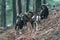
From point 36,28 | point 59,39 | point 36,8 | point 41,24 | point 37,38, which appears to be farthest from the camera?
point 36,8

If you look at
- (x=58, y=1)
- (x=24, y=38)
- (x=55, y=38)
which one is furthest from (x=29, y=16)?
(x=58, y=1)

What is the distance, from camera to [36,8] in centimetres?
1438

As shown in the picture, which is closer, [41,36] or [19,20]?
[41,36]

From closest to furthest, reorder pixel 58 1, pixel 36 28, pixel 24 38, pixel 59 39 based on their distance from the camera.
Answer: pixel 59 39 → pixel 24 38 → pixel 36 28 → pixel 58 1

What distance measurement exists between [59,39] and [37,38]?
129 cm

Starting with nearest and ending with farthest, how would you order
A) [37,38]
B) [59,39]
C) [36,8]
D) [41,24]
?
[59,39] < [37,38] < [41,24] < [36,8]

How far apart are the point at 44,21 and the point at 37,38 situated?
3.55m

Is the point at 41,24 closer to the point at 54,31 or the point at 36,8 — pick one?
the point at 36,8

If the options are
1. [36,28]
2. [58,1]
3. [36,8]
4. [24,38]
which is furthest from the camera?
[58,1]

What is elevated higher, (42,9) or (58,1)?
(42,9)

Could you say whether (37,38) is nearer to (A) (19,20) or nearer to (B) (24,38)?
(B) (24,38)

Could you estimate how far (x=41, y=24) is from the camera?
12.9 meters

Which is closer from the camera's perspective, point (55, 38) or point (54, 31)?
point (55, 38)

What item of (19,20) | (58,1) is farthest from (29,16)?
(58,1)
